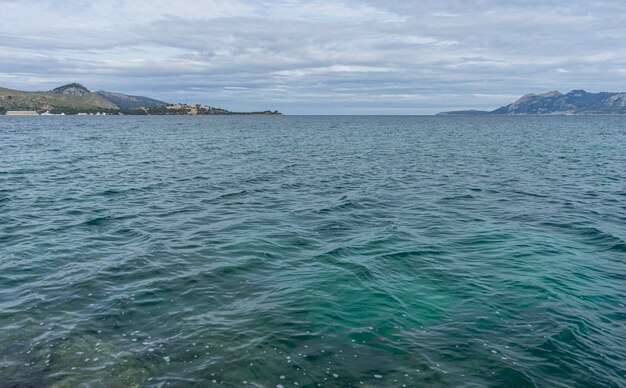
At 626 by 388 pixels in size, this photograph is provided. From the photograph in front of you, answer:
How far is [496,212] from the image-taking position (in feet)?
101

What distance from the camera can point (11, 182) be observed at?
41.6 m

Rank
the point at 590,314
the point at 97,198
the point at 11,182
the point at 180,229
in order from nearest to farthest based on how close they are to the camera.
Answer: the point at 590,314 → the point at 180,229 → the point at 97,198 → the point at 11,182

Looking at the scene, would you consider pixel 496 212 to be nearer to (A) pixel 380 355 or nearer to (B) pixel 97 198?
(A) pixel 380 355

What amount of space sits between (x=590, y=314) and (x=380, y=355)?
8.64 meters

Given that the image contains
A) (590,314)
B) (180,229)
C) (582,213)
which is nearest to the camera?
(590,314)

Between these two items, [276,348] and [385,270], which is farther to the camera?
[385,270]

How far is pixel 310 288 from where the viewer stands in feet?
57.9

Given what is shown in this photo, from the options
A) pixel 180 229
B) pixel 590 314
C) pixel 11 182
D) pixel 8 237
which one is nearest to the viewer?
pixel 590 314

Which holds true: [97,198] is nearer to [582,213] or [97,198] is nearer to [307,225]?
[307,225]

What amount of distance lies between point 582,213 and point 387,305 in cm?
2214

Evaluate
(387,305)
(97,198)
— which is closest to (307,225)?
(387,305)

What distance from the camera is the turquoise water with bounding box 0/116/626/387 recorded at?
12.2 m

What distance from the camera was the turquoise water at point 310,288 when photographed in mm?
12250

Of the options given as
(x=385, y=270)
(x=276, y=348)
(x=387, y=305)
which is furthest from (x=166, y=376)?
(x=385, y=270)
